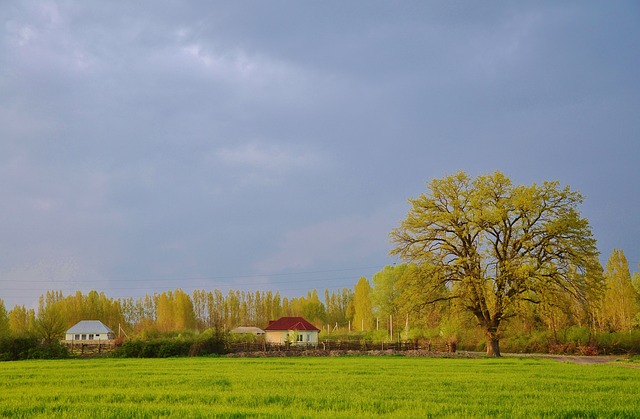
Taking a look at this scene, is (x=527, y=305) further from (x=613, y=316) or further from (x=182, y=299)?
(x=182, y=299)

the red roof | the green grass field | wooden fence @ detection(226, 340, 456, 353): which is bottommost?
wooden fence @ detection(226, 340, 456, 353)

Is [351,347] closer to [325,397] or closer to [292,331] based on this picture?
[292,331]

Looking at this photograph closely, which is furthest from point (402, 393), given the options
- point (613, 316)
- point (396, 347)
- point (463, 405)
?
point (613, 316)

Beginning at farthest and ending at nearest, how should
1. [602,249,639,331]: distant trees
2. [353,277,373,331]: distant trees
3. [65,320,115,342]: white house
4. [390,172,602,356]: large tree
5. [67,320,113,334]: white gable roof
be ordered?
[353,277,373,331]: distant trees
[67,320,113,334]: white gable roof
[65,320,115,342]: white house
[602,249,639,331]: distant trees
[390,172,602,356]: large tree

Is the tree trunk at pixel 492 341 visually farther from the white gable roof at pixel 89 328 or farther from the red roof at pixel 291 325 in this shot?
the white gable roof at pixel 89 328

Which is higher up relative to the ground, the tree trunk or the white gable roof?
the tree trunk

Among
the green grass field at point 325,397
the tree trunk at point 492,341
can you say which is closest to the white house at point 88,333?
the tree trunk at point 492,341

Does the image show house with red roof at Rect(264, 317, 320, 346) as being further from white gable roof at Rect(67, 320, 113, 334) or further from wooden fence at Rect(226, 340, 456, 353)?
white gable roof at Rect(67, 320, 113, 334)

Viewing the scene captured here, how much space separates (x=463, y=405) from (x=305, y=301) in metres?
124

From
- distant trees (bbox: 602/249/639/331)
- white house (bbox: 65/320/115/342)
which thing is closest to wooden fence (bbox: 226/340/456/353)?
distant trees (bbox: 602/249/639/331)

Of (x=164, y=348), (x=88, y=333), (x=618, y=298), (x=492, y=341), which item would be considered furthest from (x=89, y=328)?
(x=618, y=298)

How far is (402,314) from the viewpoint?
1854 inches

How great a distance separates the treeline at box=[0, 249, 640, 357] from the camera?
154 feet

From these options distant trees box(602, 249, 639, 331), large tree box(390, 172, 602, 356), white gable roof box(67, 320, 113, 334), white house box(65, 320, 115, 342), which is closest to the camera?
large tree box(390, 172, 602, 356)
